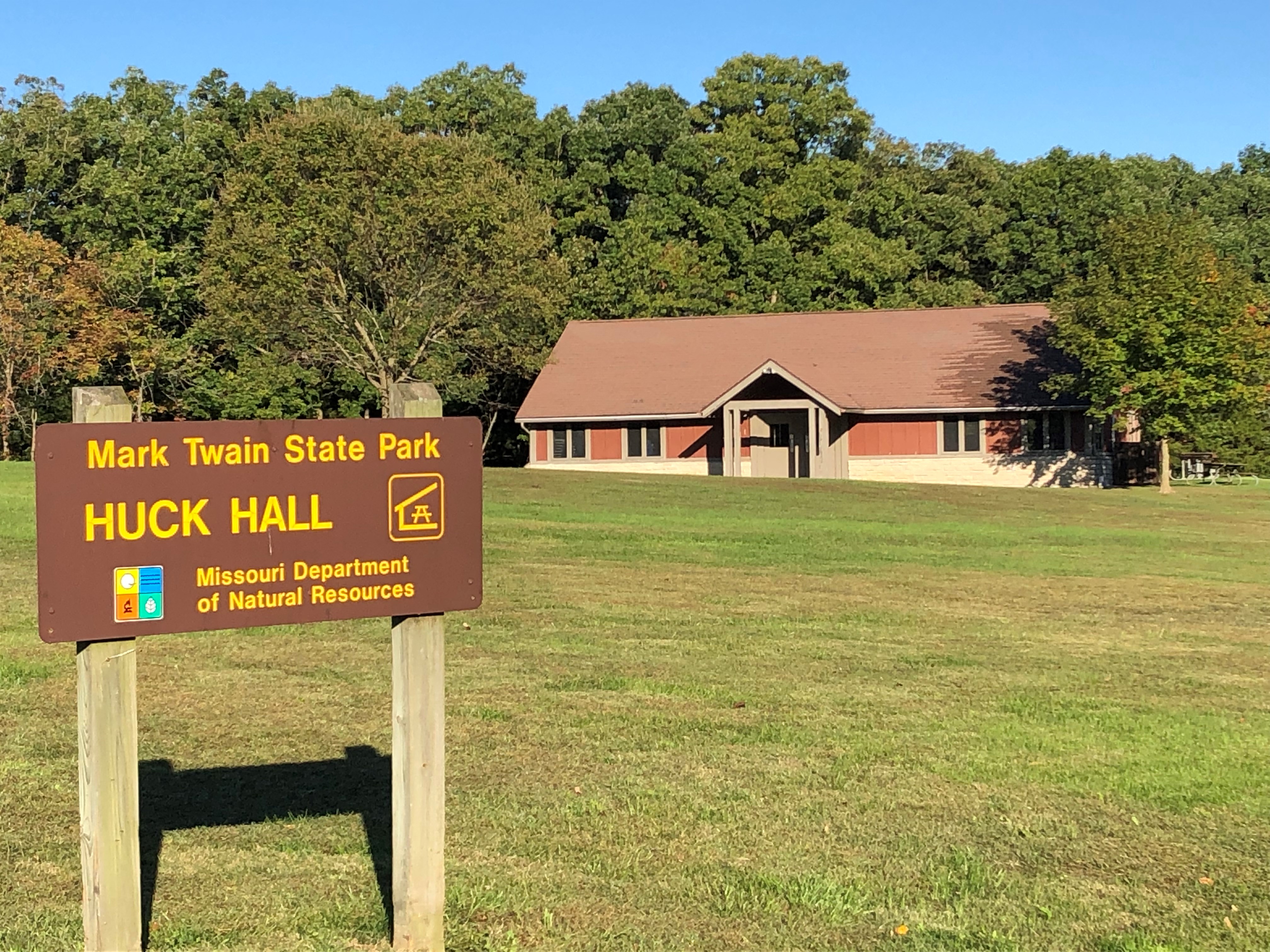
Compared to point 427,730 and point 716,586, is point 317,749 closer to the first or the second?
point 427,730

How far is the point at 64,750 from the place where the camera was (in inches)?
305

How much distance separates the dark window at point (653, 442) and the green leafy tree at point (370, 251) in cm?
543

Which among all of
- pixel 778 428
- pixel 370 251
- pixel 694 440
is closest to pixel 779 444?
pixel 778 428

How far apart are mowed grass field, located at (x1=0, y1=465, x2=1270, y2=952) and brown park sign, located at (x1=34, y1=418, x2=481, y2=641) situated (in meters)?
1.43

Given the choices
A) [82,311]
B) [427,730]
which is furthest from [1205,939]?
[82,311]

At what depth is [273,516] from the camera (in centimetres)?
457

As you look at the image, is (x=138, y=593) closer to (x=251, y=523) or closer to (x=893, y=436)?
(x=251, y=523)

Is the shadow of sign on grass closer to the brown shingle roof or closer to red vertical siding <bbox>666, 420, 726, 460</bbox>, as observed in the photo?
the brown shingle roof

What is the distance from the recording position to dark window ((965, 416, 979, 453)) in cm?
4547

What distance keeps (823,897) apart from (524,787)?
2103 mm

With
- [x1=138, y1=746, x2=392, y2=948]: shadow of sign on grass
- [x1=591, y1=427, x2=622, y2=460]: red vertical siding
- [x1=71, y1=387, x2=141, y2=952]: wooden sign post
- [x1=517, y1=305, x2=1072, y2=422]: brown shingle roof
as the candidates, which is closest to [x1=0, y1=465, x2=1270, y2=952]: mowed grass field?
[x1=138, y1=746, x2=392, y2=948]: shadow of sign on grass

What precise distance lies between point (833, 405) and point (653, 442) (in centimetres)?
687

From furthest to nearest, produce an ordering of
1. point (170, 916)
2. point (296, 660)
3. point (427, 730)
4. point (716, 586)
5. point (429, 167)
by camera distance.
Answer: point (429, 167), point (716, 586), point (296, 660), point (170, 916), point (427, 730)

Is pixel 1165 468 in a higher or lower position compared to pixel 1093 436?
→ lower
